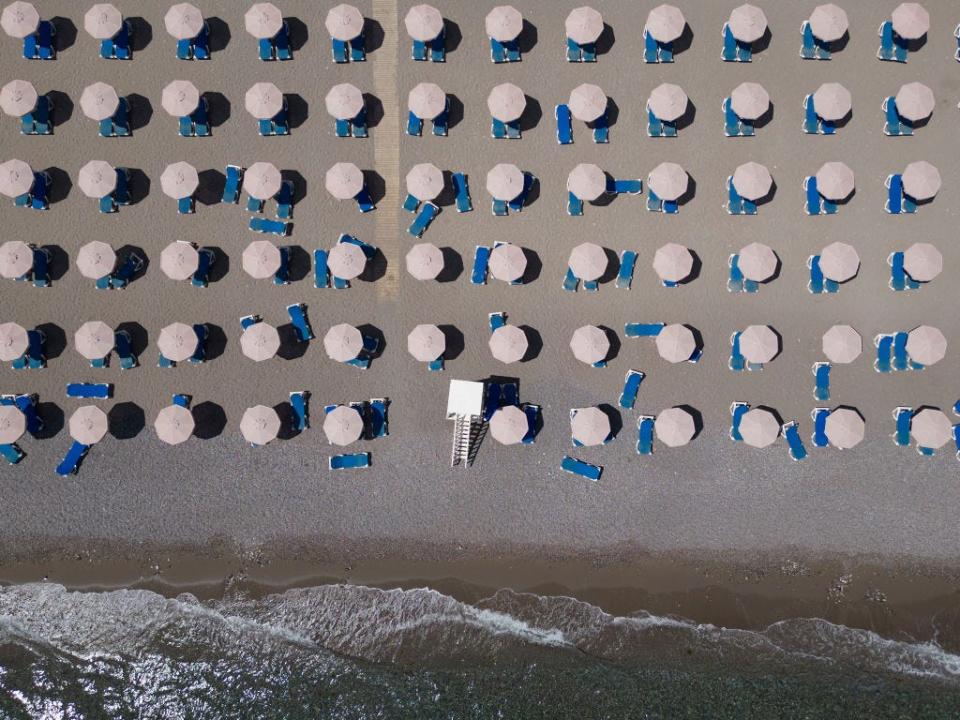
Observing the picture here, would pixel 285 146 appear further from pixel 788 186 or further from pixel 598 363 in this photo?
pixel 788 186

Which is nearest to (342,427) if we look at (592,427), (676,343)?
(592,427)

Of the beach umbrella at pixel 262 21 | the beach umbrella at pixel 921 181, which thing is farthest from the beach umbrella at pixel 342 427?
the beach umbrella at pixel 921 181

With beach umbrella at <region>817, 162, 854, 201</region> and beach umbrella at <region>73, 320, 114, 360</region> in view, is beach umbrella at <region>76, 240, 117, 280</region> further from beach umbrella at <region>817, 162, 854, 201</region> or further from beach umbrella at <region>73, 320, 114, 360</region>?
beach umbrella at <region>817, 162, 854, 201</region>

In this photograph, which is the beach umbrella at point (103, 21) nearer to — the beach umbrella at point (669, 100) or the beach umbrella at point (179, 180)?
the beach umbrella at point (179, 180)

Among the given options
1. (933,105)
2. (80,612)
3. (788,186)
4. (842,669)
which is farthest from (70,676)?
(933,105)

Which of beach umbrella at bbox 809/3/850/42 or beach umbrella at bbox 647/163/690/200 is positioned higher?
beach umbrella at bbox 809/3/850/42

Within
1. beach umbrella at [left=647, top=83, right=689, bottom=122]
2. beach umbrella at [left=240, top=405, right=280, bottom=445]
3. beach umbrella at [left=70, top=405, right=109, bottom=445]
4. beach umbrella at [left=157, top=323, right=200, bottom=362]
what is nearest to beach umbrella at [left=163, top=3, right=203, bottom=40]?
beach umbrella at [left=157, top=323, right=200, bottom=362]
